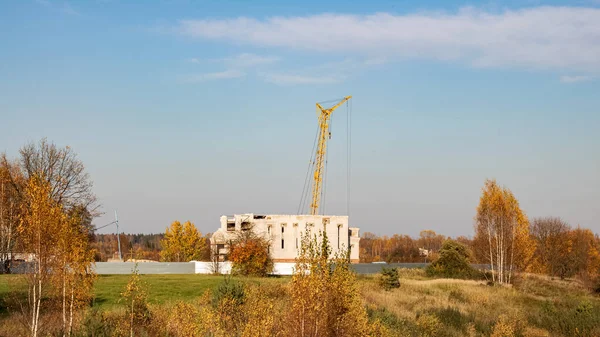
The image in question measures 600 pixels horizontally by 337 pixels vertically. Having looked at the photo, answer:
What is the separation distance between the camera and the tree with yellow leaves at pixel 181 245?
100562 mm

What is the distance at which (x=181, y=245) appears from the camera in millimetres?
101938

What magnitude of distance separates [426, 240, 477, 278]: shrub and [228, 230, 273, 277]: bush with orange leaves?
1936 cm

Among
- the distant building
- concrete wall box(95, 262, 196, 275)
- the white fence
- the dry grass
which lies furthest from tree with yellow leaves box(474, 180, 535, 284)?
concrete wall box(95, 262, 196, 275)

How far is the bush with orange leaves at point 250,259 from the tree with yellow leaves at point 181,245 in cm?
4088

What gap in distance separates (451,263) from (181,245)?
1880 inches

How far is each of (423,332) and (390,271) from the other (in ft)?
63.6

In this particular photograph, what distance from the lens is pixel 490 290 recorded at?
2028 inches

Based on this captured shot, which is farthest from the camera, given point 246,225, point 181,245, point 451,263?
point 181,245

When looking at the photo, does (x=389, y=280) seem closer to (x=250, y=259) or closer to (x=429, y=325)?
(x=250, y=259)

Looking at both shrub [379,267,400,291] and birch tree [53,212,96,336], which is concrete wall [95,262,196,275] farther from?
birch tree [53,212,96,336]

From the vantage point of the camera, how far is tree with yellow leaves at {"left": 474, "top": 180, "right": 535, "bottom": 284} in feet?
188

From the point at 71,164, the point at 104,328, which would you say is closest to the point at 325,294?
the point at 104,328

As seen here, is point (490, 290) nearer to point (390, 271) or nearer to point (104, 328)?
point (390, 271)

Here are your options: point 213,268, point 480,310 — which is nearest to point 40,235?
point 480,310
